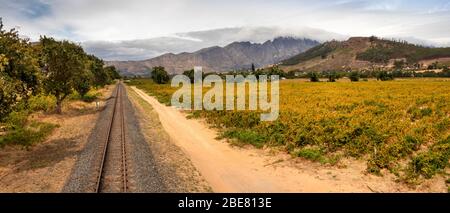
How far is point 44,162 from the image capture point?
2173 cm

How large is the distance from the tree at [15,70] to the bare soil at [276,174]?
10786 mm

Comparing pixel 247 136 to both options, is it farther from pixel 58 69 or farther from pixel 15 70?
pixel 58 69

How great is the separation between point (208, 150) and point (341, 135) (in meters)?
9.05

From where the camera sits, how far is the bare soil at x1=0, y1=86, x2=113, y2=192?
1769 cm

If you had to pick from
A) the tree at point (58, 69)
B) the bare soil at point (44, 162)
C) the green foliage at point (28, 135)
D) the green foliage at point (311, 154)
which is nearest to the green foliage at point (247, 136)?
the green foliage at point (311, 154)

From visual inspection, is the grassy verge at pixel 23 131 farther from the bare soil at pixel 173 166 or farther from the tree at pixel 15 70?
the bare soil at pixel 173 166

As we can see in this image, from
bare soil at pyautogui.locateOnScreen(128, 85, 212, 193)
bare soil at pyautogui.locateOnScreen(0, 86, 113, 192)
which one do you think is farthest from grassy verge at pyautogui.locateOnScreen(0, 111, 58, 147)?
bare soil at pyautogui.locateOnScreen(128, 85, 212, 193)

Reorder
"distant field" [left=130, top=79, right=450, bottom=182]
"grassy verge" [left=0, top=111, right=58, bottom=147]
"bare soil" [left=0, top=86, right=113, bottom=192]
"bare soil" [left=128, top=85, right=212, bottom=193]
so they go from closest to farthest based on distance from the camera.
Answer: "bare soil" [left=128, top=85, right=212, bottom=193], "bare soil" [left=0, top=86, right=113, bottom=192], "distant field" [left=130, top=79, right=450, bottom=182], "grassy verge" [left=0, top=111, right=58, bottom=147]

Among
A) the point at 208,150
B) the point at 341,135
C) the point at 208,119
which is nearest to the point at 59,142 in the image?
the point at 208,150

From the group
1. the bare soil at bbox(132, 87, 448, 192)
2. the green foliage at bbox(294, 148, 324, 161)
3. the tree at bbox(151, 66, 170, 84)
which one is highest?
the tree at bbox(151, 66, 170, 84)

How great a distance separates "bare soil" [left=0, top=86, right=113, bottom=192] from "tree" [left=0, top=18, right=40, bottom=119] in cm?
314

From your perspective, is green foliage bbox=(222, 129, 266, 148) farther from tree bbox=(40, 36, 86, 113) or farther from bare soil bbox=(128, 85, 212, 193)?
tree bbox=(40, 36, 86, 113)

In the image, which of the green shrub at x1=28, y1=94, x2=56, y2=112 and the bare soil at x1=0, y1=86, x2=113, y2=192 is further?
the green shrub at x1=28, y1=94, x2=56, y2=112
